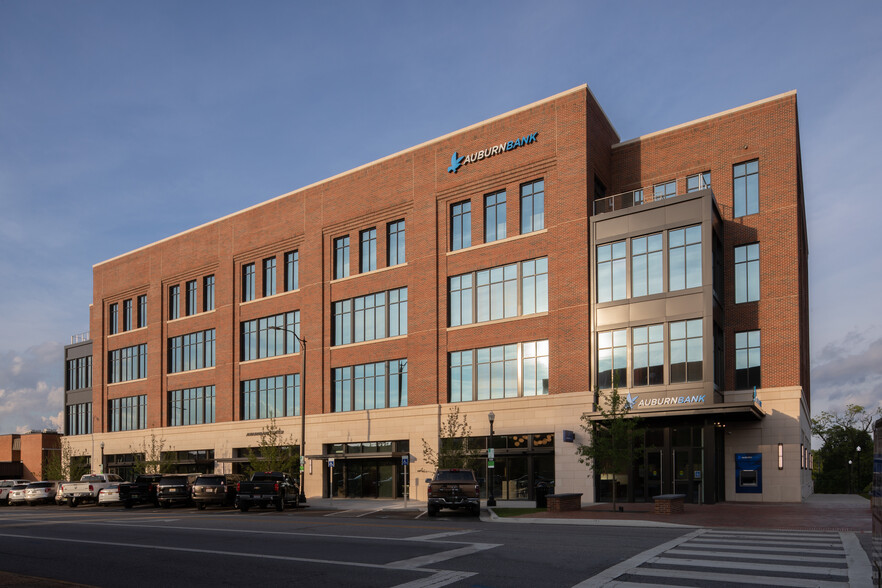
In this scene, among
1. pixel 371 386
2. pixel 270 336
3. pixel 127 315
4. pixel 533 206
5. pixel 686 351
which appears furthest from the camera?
pixel 127 315

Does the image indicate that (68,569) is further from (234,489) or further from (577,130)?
(577,130)

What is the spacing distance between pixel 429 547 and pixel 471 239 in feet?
94.0

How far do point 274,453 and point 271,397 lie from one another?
22.1 feet

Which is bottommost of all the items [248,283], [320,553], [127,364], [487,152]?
[320,553]

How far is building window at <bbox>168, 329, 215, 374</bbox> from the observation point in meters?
60.8

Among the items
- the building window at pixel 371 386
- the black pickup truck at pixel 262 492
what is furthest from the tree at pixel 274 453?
the black pickup truck at pixel 262 492

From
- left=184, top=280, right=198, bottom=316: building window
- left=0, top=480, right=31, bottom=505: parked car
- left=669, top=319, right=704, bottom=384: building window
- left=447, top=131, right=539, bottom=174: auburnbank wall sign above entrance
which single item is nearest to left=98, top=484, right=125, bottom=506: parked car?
left=0, top=480, right=31, bottom=505: parked car

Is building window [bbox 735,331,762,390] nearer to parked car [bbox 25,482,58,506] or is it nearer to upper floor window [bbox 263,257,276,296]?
upper floor window [bbox 263,257,276,296]

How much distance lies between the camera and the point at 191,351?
205ft

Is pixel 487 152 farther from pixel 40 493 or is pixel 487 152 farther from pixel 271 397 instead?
pixel 40 493

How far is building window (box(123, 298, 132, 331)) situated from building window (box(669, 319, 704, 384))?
166 ft

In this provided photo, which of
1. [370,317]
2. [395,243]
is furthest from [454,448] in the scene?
[395,243]

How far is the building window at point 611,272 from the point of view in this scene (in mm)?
38594

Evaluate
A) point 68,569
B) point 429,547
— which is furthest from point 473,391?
point 68,569
